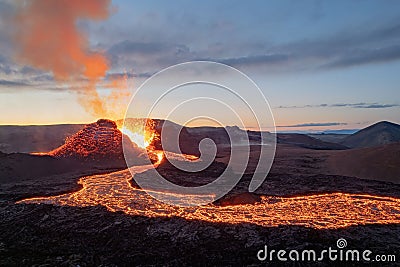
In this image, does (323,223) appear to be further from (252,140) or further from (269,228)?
(252,140)

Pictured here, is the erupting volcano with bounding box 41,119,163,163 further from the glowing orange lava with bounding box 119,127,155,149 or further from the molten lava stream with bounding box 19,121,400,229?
the molten lava stream with bounding box 19,121,400,229

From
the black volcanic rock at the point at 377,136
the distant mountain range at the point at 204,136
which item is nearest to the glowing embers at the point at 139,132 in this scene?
the distant mountain range at the point at 204,136

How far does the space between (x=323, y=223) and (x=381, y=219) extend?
2847 mm

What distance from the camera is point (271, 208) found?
15500mm

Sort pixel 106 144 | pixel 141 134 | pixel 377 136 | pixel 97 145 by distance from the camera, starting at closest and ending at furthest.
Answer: pixel 97 145 < pixel 106 144 < pixel 141 134 < pixel 377 136

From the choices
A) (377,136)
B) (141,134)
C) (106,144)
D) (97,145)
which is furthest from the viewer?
(377,136)

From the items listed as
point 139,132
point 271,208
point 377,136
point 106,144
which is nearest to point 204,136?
point 139,132

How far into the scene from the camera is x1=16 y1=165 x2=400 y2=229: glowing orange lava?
13.2m

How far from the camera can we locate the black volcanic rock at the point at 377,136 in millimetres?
88938

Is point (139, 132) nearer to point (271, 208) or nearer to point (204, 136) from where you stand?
point (271, 208)

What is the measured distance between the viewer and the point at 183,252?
1020cm

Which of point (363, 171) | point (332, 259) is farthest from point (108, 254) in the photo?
point (363, 171)

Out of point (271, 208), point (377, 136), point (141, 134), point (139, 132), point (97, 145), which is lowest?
point (271, 208)

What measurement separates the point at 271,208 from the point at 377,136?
91298mm
